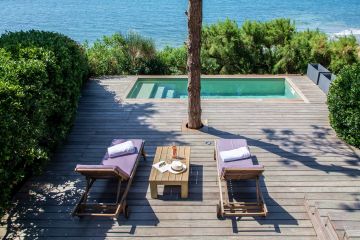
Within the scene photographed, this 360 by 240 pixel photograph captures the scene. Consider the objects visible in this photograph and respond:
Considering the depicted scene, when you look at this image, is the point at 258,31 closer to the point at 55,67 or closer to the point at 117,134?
the point at 117,134

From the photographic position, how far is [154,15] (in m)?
42.9

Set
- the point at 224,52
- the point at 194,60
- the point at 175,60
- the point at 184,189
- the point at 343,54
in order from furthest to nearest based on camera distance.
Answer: the point at 175,60 < the point at 224,52 < the point at 343,54 < the point at 194,60 < the point at 184,189

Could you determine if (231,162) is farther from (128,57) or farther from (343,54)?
(343,54)

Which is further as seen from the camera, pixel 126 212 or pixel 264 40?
pixel 264 40

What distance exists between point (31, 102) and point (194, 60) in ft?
11.8

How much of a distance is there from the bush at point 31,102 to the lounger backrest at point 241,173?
10.4 ft

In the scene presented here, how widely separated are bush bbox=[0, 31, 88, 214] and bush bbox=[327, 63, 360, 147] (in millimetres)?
6217

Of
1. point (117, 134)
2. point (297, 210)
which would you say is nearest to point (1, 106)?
point (117, 134)

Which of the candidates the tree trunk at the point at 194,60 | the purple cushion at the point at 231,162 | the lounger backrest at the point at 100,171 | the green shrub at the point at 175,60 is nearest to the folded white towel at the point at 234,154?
the purple cushion at the point at 231,162

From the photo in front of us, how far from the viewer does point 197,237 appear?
4957 mm

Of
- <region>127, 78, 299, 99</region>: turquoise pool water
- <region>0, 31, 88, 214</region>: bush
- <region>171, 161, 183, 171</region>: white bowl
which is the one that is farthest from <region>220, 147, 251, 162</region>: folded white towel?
<region>127, 78, 299, 99</region>: turquoise pool water

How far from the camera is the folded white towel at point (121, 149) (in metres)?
6.23

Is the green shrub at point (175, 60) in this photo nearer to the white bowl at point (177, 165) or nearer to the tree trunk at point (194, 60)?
the tree trunk at point (194, 60)

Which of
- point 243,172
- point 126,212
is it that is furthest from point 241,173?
point 126,212
